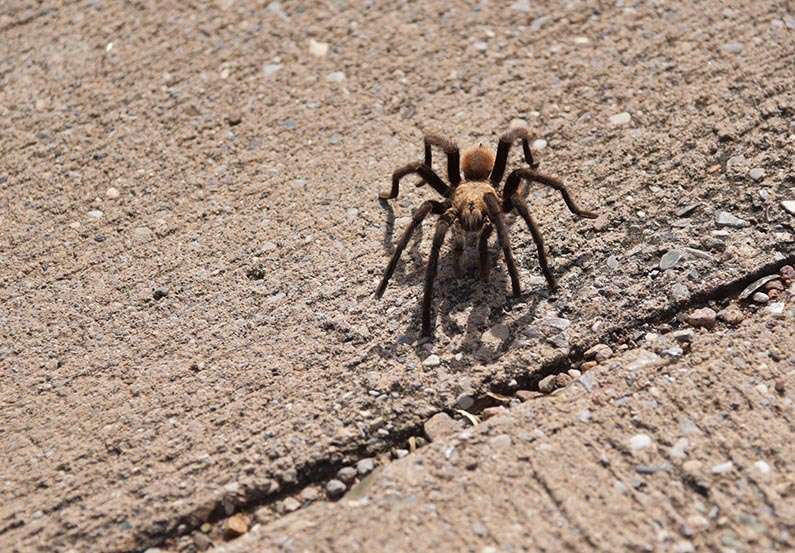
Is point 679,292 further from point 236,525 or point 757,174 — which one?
point 236,525

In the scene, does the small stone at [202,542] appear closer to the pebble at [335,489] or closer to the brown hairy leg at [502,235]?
the pebble at [335,489]

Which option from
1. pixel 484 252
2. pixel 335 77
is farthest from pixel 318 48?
pixel 484 252

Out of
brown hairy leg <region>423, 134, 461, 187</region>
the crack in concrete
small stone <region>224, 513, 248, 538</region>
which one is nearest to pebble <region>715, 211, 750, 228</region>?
the crack in concrete

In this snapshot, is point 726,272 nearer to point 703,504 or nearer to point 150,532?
point 703,504

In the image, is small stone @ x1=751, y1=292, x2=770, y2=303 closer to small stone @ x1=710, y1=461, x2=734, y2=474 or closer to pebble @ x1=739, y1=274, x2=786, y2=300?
pebble @ x1=739, y1=274, x2=786, y2=300

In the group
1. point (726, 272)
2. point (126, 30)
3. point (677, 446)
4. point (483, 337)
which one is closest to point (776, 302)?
point (726, 272)
